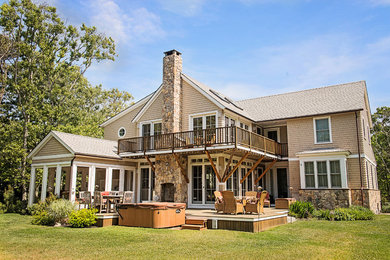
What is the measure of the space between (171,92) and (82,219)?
880 cm

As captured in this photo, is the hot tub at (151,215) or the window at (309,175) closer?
the hot tub at (151,215)

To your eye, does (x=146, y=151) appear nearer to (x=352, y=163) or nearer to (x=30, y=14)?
(x=352, y=163)

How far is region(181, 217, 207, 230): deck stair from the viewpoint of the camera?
11281 mm

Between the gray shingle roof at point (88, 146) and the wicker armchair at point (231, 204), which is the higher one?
the gray shingle roof at point (88, 146)

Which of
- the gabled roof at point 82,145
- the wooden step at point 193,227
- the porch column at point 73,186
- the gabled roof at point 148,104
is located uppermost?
the gabled roof at point 148,104

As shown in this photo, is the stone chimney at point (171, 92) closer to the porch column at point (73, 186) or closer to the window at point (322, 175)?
the porch column at point (73, 186)

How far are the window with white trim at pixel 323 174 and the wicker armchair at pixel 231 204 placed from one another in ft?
22.2

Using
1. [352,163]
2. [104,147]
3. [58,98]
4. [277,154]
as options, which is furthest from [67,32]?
[352,163]

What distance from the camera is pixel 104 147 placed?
1833 cm

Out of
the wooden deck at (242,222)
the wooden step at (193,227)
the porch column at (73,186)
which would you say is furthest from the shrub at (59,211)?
the wooden deck at (242,222)

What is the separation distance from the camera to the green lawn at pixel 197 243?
7.46m

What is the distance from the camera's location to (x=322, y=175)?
16797 millimetres

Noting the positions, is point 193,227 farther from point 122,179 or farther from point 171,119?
point 122,179

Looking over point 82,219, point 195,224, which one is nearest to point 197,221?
point 195,224
